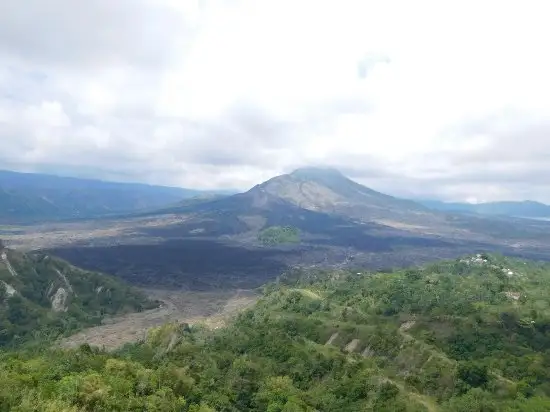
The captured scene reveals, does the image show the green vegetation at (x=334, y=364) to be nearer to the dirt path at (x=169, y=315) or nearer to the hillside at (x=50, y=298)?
the dirt path at (x=169, y=315)

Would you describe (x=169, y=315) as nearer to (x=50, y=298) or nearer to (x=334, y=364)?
(x=50, y=298)

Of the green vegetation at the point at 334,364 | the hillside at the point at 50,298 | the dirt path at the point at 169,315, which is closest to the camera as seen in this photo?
the green vegetation at the point at 334,364

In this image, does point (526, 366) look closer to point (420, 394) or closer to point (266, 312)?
point (420, 394)

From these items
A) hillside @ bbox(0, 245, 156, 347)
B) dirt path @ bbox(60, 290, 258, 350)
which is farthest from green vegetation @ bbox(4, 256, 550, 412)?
hillside @ bbox(0, 245, 156, 347)

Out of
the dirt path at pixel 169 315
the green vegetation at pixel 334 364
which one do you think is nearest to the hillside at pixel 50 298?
the dirt path at pixel 169 315

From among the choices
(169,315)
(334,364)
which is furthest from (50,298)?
(334,364)

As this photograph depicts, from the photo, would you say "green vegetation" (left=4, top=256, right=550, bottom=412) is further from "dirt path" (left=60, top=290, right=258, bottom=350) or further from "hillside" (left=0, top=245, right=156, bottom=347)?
"hillside" (left=0, top=245, right=156, bottom=347)

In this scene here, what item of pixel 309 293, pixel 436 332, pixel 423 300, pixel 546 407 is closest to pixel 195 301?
pixel 309 293
